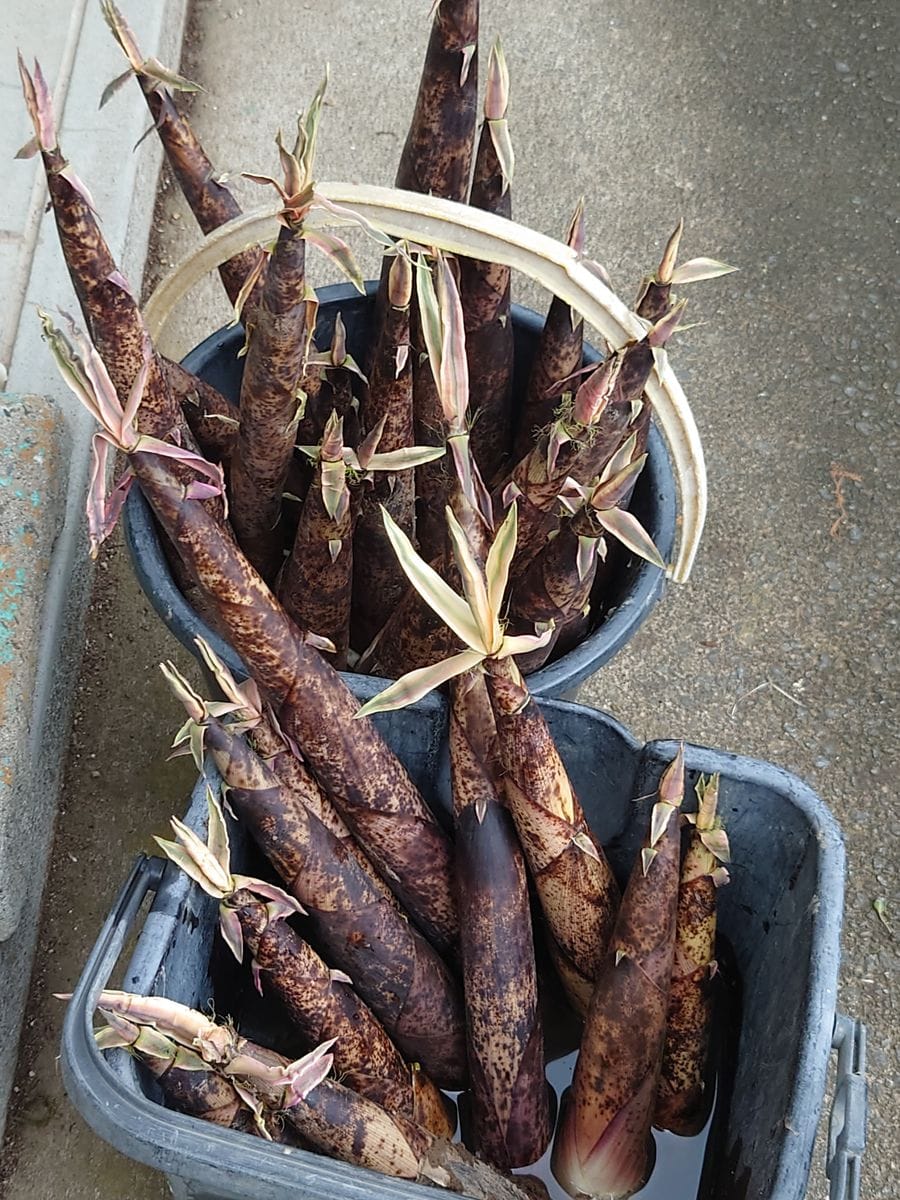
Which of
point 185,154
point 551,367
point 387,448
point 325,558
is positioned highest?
point 185,154

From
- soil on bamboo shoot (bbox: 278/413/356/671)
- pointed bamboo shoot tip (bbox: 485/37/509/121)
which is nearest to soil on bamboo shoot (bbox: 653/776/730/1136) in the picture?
soil on bamboo shoot (bbox: 278/413/356/671)

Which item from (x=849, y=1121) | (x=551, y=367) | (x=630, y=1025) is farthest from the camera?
(x=551, y=367)

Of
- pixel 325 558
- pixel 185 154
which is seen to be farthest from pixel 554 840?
pixel 185 154

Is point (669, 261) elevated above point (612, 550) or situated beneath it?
elevated above

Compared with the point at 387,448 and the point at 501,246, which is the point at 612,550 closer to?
the point at 387,448

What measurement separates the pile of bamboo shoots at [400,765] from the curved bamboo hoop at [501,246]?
0.02 metres

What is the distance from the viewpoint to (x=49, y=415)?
146 cm

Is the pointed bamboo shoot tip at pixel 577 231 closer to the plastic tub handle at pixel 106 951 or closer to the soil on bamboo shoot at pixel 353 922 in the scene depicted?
the soil on bamboo shoot at pixel 353 922

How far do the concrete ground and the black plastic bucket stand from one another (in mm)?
538

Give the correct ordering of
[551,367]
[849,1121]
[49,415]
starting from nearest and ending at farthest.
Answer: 1. [849,1121]
2. [551,367]
3. [49,415]

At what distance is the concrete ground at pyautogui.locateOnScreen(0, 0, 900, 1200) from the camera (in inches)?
59.5

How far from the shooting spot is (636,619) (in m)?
1.11

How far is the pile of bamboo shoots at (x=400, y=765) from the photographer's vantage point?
812 millimetres

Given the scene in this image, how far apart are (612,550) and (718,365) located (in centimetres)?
86
